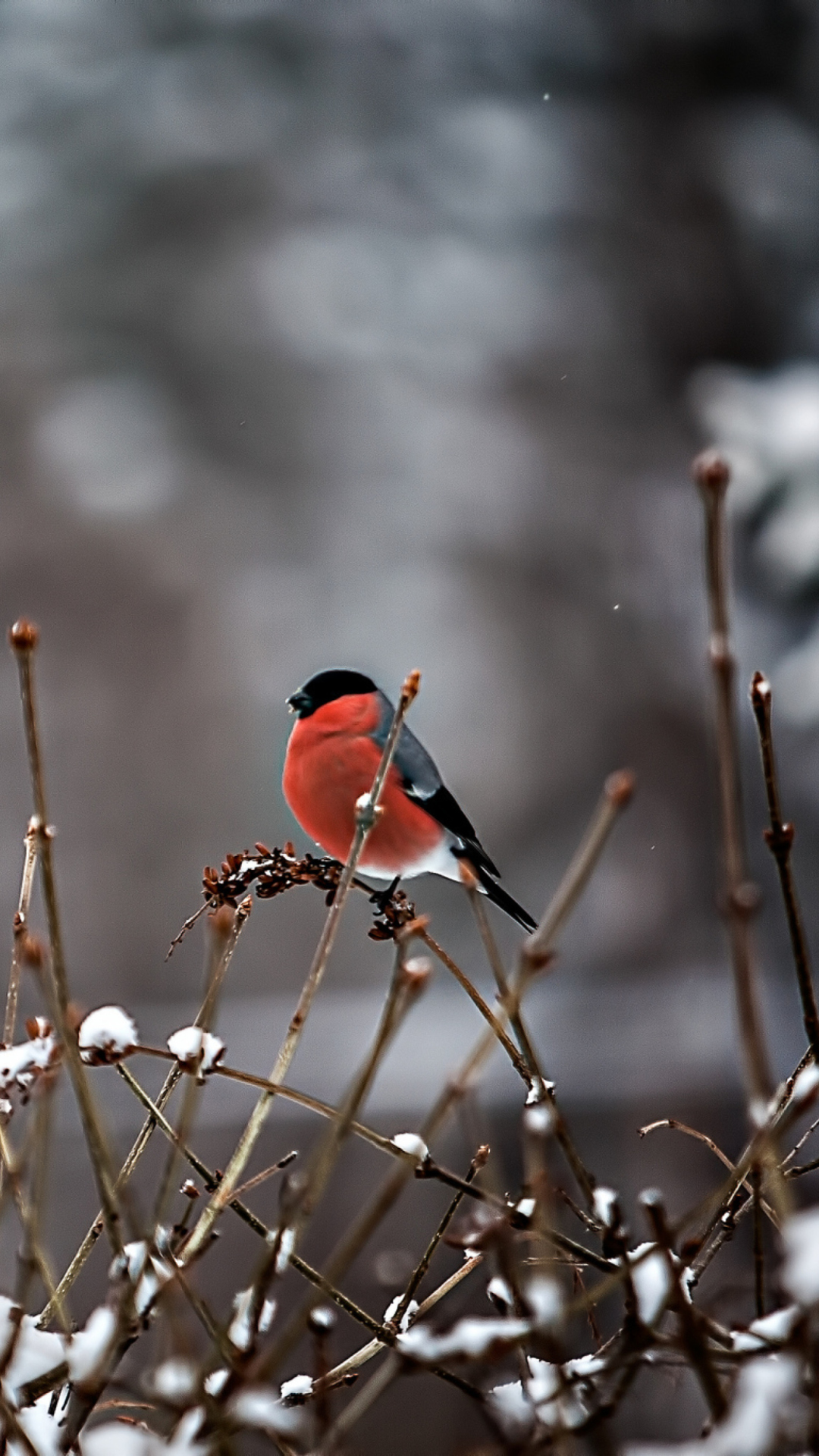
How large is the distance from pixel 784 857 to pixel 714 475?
0.11 meters

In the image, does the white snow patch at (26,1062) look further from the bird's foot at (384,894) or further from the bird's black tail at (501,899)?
the bird's black tail at (501,899)

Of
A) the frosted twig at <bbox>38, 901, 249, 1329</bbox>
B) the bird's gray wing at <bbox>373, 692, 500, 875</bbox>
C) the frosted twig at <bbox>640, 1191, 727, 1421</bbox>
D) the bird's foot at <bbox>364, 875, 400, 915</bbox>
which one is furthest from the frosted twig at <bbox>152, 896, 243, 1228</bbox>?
the bird's gray wing at <bbox>373, 692, 500, 875</bbox>

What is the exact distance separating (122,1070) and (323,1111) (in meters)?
0.06

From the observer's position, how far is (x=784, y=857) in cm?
31

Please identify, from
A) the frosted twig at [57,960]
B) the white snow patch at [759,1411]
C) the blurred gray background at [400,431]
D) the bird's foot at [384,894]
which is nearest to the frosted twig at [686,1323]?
the white snow patch at [759,1411]

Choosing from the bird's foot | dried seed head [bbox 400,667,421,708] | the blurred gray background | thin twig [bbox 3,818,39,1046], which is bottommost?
thin twig [bbox 3,818,39,1046]

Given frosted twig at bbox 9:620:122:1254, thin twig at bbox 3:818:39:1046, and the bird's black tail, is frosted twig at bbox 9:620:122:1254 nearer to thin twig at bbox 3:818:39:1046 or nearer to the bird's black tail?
thin twig at bbox 3:818:39:1046

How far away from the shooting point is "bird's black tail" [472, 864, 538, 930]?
82 cm

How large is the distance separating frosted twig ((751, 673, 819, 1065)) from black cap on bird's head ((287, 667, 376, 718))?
517 millimetres

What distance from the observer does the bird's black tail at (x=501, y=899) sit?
82 cm

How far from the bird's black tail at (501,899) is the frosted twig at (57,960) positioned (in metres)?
0.52

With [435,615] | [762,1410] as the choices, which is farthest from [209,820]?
[762,1410]

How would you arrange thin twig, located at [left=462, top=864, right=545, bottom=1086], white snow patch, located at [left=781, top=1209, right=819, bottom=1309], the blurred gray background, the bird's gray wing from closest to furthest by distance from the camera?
white snow patch, located at [left=781, top=1209, right=819, bottom=1309] < thin twig, located at [left=462, top=864, right=545, bottom=1086] < the bird's gray wing < the blurred gray background

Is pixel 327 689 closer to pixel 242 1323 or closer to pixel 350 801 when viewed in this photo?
pixel 350 801
